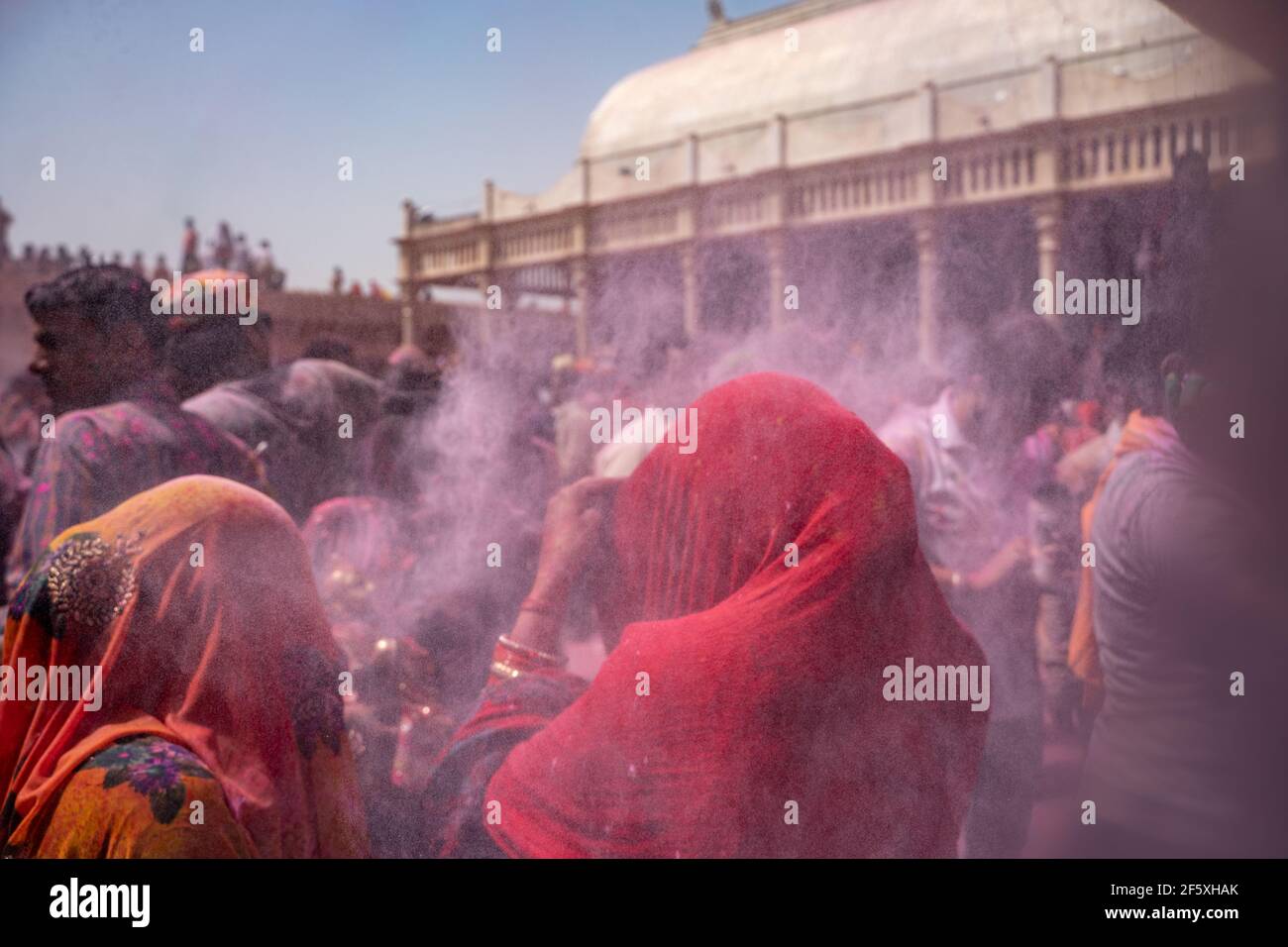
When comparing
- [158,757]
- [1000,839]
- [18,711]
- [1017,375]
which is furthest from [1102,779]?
[18,711]

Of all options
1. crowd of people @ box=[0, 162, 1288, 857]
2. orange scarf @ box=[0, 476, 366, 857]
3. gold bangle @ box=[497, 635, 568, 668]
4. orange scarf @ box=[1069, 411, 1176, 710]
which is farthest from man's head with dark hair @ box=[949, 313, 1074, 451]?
orange scarf @ box=[0, 476, 366, 857]

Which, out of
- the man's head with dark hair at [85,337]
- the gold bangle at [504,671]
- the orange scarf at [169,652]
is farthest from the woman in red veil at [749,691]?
the man's head with dark hair at [85,337]

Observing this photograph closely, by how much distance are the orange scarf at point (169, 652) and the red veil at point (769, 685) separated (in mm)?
Answer: 373

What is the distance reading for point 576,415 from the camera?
8.72ft

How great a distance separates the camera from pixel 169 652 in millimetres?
1553

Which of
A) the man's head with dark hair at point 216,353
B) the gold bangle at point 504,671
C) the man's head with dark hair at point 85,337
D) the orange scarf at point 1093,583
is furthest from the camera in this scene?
the man's head with dark hair at point 216,353

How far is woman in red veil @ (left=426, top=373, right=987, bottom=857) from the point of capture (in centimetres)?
154

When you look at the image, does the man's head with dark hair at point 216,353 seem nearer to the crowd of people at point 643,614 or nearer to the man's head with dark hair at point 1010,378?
the crowd of people at point 643,614

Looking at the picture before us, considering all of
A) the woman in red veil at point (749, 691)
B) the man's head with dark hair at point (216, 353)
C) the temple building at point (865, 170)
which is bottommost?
the woman in red veil at point (749, 691)

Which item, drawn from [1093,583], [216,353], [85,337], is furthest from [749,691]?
[216,353]

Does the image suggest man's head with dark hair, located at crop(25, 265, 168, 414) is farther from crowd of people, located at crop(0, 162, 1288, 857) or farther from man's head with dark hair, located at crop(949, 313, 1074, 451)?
man's head with dark hair, located at crop(949, 313, 1074, 451)

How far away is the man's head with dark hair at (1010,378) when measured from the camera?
229 cm

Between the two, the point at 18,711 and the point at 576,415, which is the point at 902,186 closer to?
the point at 576,415
